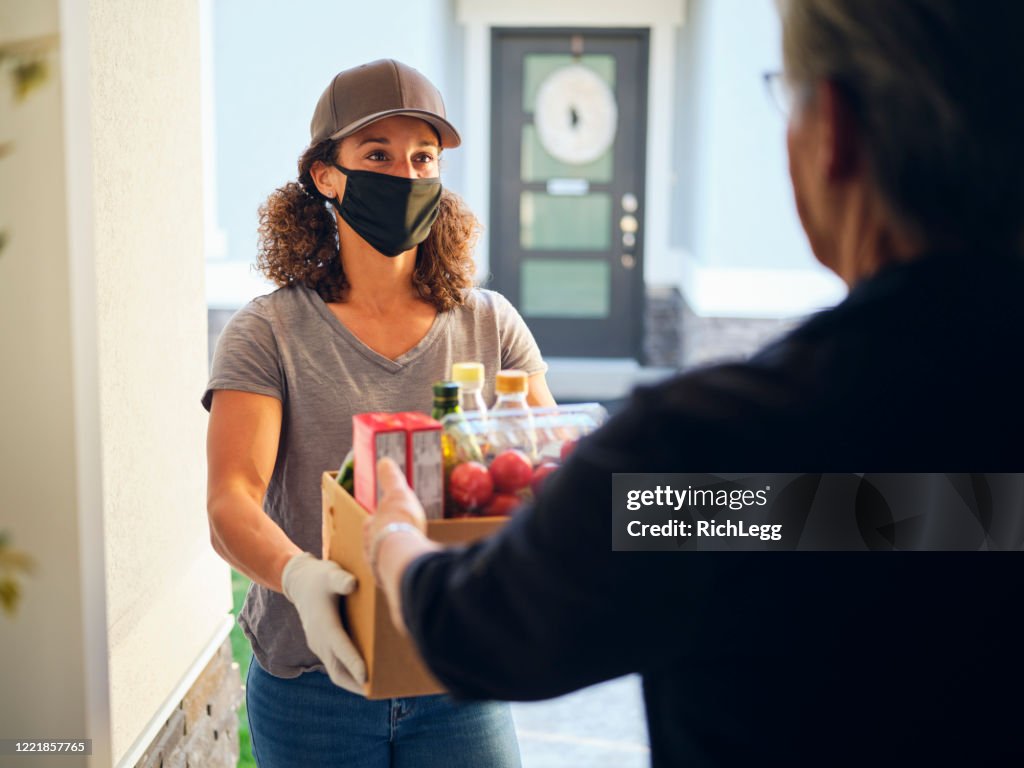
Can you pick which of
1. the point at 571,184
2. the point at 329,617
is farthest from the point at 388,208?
the point at 571,184

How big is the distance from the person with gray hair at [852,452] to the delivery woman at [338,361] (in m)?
0.69

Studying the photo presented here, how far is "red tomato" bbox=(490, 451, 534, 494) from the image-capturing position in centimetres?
115

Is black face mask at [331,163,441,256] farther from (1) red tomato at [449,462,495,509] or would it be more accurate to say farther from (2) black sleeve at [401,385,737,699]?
(2) black sleeve at [401,385,737,699]

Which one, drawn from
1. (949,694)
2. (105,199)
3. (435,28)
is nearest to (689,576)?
A: (949,694)

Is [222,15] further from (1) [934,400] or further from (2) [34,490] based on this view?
(1) [934,400]

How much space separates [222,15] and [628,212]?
2.98 m

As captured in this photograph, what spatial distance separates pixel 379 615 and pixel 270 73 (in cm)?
546

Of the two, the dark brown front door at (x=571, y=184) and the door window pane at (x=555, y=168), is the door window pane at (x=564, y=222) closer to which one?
the dark brown front door at (x=571, y=184)

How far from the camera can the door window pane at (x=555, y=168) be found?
741 cm

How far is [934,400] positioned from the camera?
2.15ft

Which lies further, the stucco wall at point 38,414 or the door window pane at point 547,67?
the door window pane at point 547,67

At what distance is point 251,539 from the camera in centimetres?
133

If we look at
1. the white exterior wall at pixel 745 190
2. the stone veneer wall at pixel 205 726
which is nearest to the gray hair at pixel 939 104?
the stone veneer wall at pixel 205 726

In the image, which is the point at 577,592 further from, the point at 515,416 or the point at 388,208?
the point at 388,208
